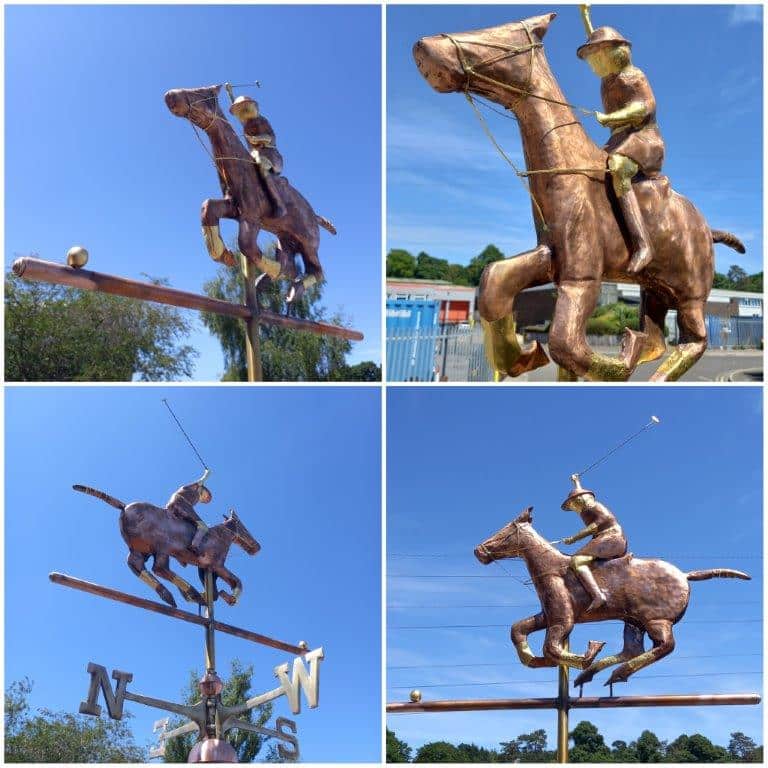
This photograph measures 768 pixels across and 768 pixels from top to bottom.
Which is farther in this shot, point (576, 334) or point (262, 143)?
point (262, 143)

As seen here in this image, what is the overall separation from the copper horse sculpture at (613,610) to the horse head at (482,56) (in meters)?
1.91

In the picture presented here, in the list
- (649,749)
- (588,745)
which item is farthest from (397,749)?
(649,749)

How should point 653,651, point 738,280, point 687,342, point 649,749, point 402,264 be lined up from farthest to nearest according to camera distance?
point 402,264 → point 738,280 → point 649,749 → point 653,651 → point 687,342

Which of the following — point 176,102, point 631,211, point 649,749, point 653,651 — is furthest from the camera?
point 649,749

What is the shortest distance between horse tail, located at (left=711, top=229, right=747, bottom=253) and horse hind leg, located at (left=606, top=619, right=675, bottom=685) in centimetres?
148

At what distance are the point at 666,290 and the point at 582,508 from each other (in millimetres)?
1081

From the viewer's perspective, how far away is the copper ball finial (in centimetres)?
307

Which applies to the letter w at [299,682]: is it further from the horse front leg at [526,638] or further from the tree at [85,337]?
the tree at [85,337]

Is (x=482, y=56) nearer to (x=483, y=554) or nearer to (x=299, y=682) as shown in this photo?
(x=483, y=554)

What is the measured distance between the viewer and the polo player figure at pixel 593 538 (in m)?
3.59

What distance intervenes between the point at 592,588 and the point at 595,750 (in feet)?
13.4

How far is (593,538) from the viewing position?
12.3ft

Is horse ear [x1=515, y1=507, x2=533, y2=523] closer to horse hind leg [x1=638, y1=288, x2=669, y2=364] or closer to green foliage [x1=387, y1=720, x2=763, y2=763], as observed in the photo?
horse hind leg [x1=638, y1=288, x2=669, y2=364]

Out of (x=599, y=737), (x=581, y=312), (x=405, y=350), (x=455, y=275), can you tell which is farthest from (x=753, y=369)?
(x=455, y=275)
